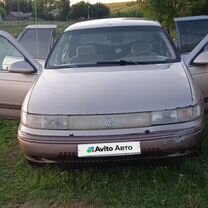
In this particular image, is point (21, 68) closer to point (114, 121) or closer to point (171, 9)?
point (114, 121)

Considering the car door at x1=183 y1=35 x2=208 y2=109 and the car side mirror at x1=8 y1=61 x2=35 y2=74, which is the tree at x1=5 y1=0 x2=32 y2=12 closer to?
the car side mirror at x1=8 y1=61 x2=35 y2=74

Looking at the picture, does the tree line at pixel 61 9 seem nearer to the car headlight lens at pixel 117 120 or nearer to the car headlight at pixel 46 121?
the car headlight at pixel 46 121

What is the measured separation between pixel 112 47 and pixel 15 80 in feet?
4.05

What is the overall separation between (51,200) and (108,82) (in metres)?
1.22

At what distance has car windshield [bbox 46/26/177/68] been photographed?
16.8ft

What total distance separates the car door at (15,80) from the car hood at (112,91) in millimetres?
649

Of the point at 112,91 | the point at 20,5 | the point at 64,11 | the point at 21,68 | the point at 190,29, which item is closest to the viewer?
the point at 112,91

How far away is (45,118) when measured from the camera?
13.3 ft

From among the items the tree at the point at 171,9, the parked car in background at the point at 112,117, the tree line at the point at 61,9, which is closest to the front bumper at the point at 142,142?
the parked car in background at the point at 112,117

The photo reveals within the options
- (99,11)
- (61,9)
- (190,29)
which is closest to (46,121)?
(190,29)

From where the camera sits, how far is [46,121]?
4.07m

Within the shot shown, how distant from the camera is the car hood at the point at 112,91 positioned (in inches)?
158

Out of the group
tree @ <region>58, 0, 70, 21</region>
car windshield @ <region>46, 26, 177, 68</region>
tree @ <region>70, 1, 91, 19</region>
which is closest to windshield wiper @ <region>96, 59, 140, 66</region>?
car windshield @ <region>46, 26, 177, 68</region>

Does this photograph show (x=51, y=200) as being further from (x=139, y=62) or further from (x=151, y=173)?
(x=139, y=62)
